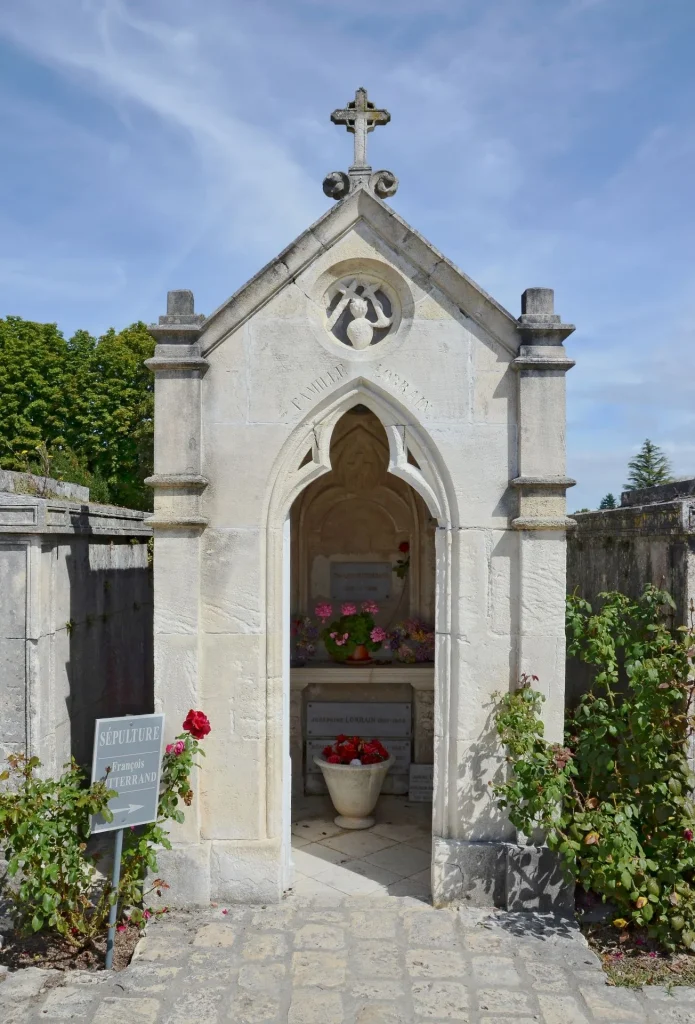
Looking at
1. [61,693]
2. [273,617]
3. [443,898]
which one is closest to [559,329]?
[273,617]

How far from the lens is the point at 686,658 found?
15.5 ft

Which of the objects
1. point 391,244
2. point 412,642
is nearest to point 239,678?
point 412,642

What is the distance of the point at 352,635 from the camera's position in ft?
25.4

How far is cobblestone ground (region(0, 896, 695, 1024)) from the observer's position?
12.8 ft

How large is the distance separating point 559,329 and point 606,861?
345 cm

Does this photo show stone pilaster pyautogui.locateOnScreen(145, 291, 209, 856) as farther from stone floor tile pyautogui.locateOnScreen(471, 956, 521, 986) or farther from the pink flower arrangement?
the pink flower arrangement

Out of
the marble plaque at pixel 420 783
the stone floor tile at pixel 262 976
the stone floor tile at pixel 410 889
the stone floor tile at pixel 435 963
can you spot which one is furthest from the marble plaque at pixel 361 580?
the stone floor tile at pixel 262 976

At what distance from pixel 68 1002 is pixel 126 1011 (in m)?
0.37

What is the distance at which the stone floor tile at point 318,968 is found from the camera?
4.18 meters

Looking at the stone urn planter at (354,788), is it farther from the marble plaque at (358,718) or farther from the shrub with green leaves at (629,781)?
the shrub with green leaves at (629,781)

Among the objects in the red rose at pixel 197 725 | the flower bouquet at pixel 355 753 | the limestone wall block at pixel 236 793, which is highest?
the red rose at pixel 197 725

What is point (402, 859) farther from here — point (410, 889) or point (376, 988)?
point (376, 988)

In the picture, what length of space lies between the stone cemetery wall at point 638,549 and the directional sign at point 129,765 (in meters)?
3.59

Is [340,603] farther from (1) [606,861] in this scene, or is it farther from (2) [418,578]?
(1) [606,861]
